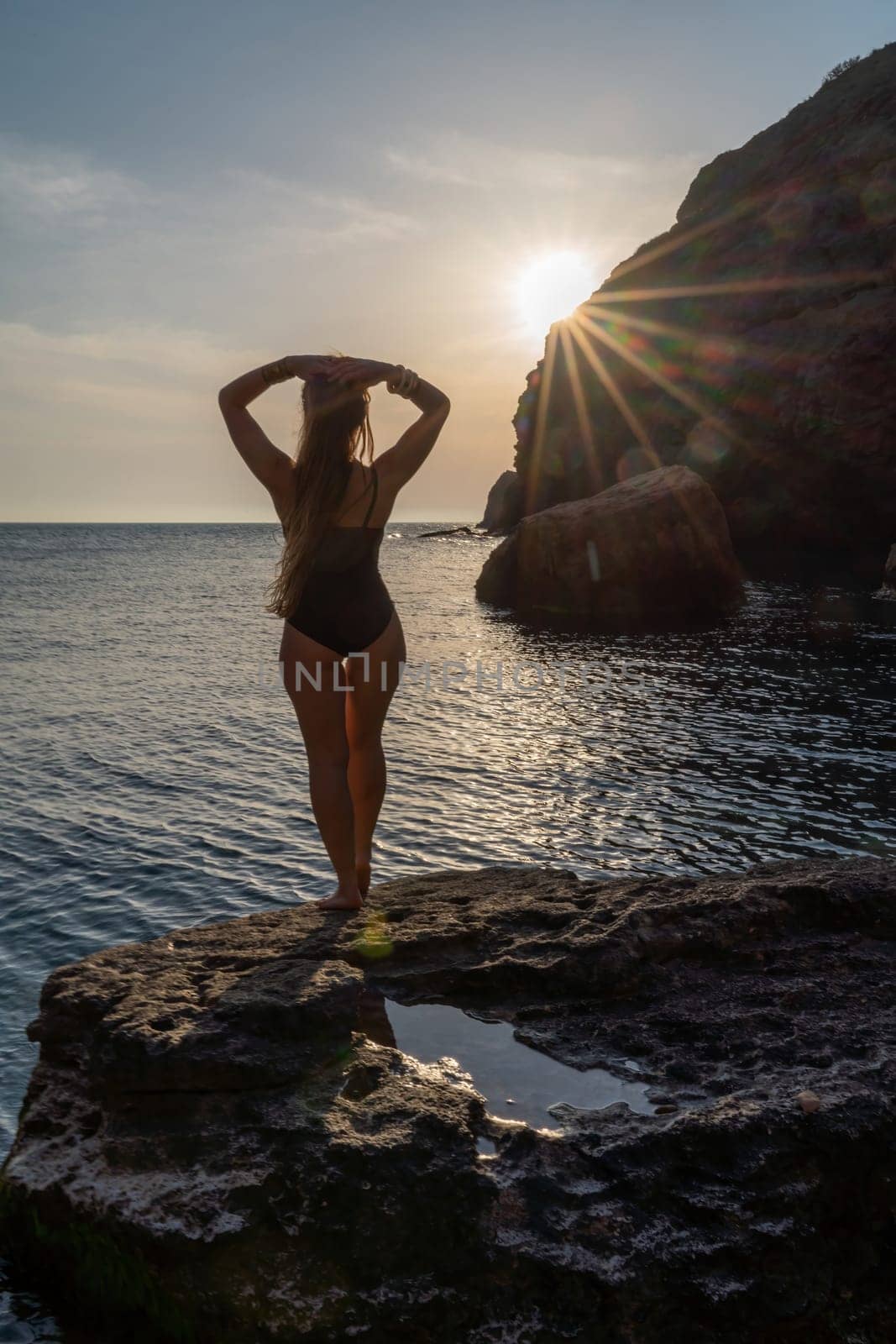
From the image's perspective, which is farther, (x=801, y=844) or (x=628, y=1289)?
(x=801, y=844)

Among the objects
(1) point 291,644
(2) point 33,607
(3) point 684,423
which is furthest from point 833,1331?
(3) point 684,423

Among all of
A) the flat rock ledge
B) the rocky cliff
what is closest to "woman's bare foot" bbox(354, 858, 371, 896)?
the flat rock ledge

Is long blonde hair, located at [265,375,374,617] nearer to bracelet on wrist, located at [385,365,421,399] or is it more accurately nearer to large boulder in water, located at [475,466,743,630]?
bracelet on wrist, located at [385,365,421,399]

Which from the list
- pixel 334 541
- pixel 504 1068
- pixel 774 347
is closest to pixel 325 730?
pixel 334 541

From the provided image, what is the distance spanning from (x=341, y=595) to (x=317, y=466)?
53 cm

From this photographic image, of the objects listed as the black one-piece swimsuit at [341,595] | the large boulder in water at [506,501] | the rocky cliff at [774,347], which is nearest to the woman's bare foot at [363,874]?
the black one-piece swimsuit at [341,595]

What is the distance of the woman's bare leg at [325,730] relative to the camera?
13.1 ft

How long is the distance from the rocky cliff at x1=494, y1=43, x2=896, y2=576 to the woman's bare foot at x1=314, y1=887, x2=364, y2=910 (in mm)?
31278

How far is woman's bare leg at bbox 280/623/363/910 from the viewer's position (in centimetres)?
399

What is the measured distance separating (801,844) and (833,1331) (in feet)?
19.3

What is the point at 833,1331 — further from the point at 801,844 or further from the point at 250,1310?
the point at 801,844

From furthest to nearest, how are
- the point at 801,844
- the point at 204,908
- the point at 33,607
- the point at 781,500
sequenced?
1. the point at 781,500
2. the point at 33,607
3. the point at 801,844
4. the point at 204,908

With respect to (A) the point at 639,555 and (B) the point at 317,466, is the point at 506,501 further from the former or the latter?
(B) the point at 317,466

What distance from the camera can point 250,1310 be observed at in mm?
2381
